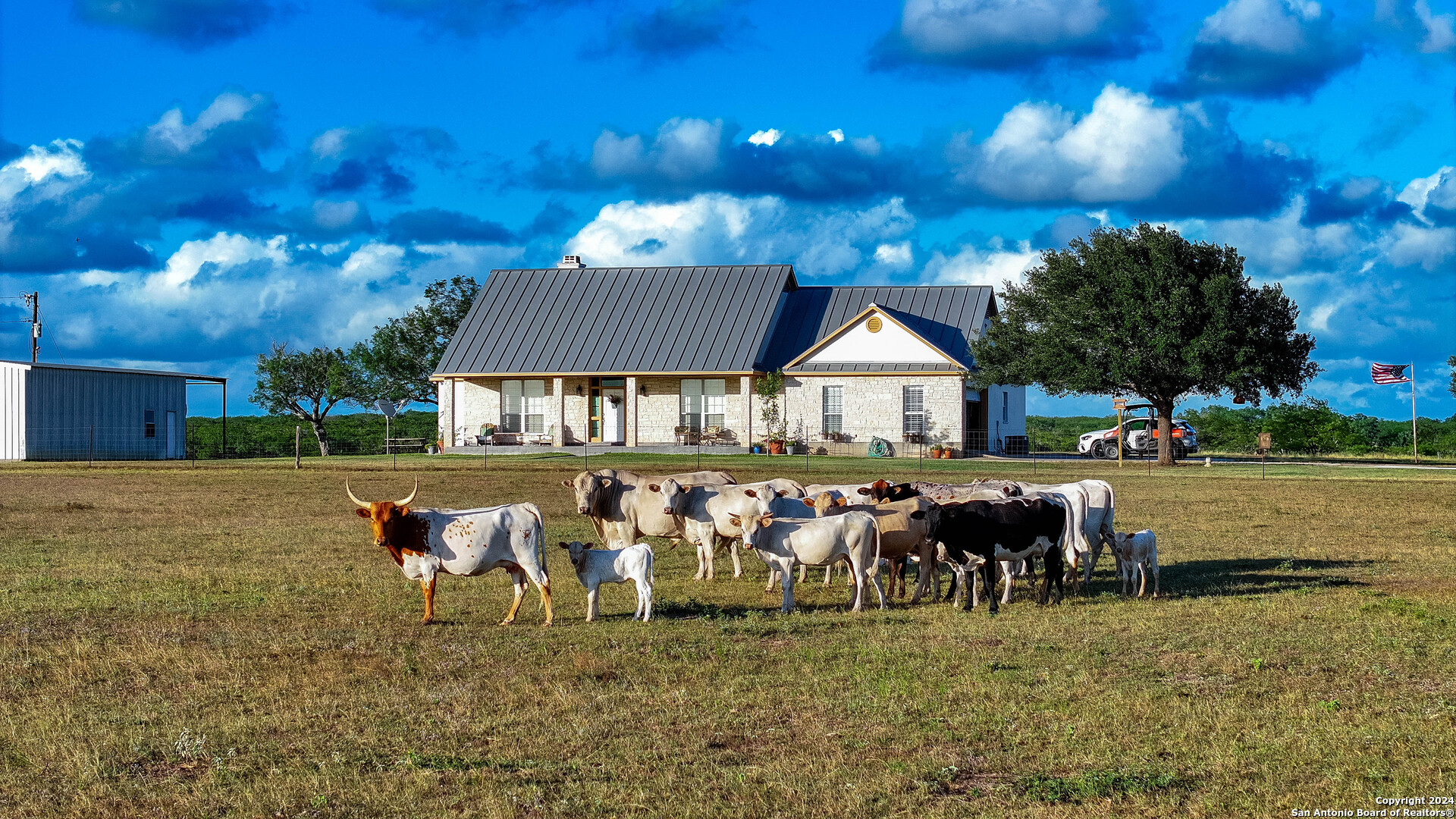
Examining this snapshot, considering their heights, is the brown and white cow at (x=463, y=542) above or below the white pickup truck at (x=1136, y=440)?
below

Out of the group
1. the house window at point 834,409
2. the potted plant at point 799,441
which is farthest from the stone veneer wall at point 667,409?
the house window at point 834,409

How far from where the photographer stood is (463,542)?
1255 cm

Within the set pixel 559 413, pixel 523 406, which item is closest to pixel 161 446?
pixel 523 406

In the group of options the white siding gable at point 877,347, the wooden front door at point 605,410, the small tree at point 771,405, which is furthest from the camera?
the wooden front door at point 605,410

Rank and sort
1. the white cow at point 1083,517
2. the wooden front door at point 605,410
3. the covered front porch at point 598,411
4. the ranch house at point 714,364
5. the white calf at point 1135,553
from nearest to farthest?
1. the white calf at point 1135,553
2. the white cow at point 1083,517
3. the ranch house at point 714,364
4. the covered front porch at point 598,411
5. the wooden front door at point 605,410

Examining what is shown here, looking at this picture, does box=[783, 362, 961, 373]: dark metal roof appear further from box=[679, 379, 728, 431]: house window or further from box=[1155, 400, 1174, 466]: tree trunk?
box=[1155, 400, 1174, 466]: tree trunk

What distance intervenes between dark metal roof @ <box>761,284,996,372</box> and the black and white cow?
1473 inches

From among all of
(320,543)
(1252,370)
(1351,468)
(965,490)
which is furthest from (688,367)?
(965,490)

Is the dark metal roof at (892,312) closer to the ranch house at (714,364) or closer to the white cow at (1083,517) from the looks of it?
the ranch house at (714,364)

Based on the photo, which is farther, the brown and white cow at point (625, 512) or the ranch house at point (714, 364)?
the ranch house at point (714, 364)

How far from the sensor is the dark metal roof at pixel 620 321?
170 ft

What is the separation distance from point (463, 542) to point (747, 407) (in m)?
39.0

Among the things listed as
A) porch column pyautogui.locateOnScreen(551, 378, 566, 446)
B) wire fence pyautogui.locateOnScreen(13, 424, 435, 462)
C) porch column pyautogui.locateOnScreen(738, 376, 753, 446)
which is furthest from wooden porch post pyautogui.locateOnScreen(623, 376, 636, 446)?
wire fence pyautogui.locateOnScreen(13, 424, 435, 462)

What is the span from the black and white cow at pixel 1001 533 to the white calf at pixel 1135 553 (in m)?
0.76
